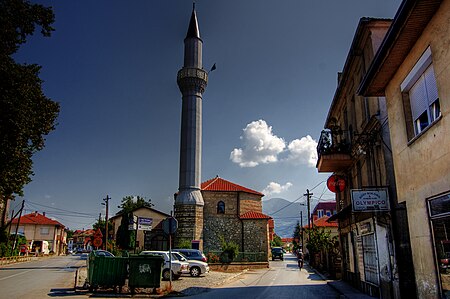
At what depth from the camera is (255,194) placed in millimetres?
45781

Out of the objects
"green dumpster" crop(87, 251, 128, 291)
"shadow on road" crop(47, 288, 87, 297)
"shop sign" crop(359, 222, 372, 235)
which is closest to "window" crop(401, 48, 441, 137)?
"shop sign" crop(359, 222, 372, 235)

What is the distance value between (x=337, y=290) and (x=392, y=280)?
17.8 feet

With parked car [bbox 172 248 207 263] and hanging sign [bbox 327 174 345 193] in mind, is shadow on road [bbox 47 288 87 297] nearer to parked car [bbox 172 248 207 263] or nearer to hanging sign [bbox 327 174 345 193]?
parked car [bbox 172 248 207 263]

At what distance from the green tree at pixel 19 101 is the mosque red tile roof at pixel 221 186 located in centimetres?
2860

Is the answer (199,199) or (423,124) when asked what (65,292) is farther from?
(199,199)

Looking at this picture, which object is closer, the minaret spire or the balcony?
the balcony

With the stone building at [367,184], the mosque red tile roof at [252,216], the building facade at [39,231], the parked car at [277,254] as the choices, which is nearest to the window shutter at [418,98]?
the stone building at [367,184]

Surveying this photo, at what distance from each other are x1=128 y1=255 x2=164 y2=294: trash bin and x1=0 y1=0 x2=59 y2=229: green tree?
234 inches

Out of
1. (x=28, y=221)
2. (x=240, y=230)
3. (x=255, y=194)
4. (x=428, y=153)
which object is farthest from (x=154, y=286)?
(x=28, y=221)

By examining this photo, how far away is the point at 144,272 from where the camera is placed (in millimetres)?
13344

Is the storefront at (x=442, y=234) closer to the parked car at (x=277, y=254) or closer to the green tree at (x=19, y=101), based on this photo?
the green tree at (x=19, y=101)

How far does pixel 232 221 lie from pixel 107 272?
1145 inches

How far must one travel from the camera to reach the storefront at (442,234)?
672 cm

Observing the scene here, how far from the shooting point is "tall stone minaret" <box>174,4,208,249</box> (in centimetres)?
3743
